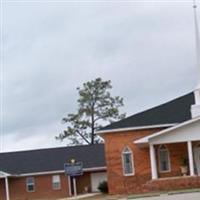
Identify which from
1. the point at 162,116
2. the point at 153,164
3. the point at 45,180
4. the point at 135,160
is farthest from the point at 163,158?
the point at 45,180

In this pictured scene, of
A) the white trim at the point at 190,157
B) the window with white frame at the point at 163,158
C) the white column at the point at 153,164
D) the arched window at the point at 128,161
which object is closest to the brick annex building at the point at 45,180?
the arched window at the point at 128,161

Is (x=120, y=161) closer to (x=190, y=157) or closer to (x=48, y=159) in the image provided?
(x=190, y=157)

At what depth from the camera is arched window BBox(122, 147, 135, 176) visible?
44125 millimetres

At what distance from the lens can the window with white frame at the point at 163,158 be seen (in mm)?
44031

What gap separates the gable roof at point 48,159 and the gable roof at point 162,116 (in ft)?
44.4

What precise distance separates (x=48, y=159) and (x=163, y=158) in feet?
62.1

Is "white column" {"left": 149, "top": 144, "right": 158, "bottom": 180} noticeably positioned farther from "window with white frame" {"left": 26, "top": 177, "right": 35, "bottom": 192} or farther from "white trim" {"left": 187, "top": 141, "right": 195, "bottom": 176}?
"window with white frame" {"left": 26, "top": 177, "right": 35, "bottom": 192}

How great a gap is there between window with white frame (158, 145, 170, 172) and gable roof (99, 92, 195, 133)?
1881mm

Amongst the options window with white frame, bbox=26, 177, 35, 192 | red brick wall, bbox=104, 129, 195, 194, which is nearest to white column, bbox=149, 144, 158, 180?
red brick wall, bbox=104, 129, 195, 194

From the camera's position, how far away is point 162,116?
44750mm

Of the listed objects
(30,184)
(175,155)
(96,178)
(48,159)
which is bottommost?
(30,184)

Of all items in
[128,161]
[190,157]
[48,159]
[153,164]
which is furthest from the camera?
[48,159]

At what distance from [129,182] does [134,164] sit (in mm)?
1251

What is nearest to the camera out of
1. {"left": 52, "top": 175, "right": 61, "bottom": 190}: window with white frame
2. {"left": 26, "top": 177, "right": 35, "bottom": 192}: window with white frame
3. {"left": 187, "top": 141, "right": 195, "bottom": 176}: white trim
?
{"left": 187, "top": 141, "right": 195, "bottom": 176}: white trim
